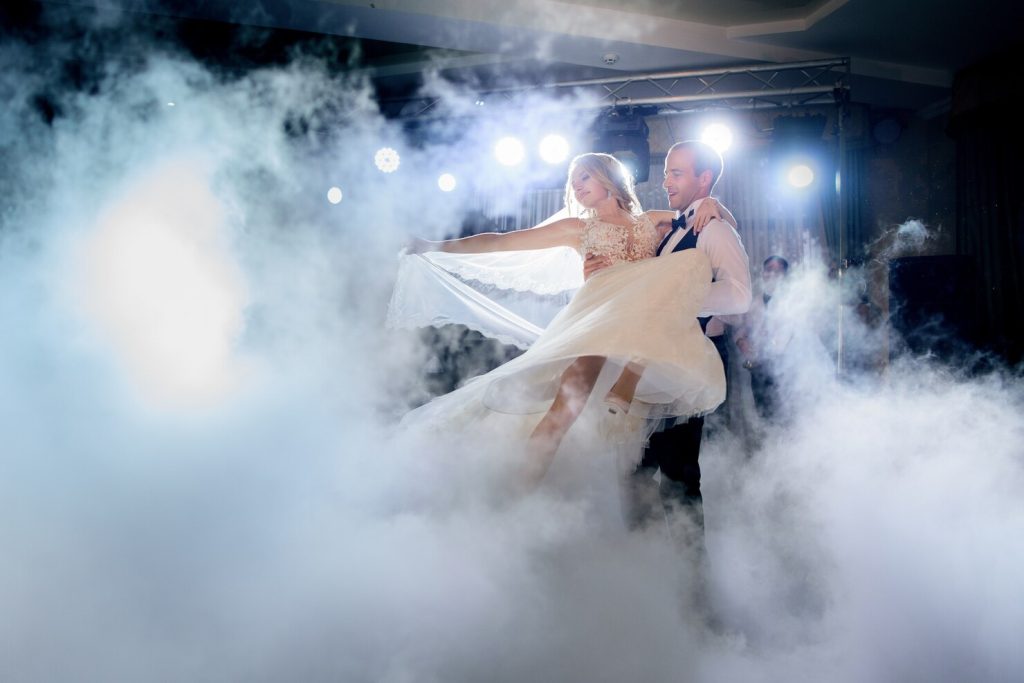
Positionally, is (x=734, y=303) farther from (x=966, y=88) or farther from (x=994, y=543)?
(x=966, y=88)

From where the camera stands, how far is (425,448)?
2533 millimetres

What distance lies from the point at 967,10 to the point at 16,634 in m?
6.86

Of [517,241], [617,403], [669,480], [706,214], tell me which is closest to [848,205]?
[706,214]

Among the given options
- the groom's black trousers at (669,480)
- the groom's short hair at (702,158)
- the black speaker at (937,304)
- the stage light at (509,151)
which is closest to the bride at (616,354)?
the groom's black trousers at (669,480)

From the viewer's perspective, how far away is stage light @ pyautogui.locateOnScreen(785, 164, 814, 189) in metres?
6.48

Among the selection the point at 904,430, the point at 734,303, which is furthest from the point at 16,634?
the point at 904,430

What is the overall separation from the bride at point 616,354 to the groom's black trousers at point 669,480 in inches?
4.6

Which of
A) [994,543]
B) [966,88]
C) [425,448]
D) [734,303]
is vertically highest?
[966,88]

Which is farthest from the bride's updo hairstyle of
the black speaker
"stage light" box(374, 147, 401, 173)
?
"stage light" box(374, 147, 401, 173)

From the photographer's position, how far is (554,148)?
21.0ft

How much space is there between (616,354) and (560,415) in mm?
307

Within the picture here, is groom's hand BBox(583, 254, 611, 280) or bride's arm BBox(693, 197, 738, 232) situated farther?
groom's hand BBox(583, 254, 611, 280)

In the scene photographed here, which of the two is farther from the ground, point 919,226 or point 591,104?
point 591,104

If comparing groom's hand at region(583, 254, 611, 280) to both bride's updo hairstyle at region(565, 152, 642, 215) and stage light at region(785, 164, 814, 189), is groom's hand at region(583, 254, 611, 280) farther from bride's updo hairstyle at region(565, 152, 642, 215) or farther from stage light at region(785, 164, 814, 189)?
stage light at region(785, 164, 814, 189)
